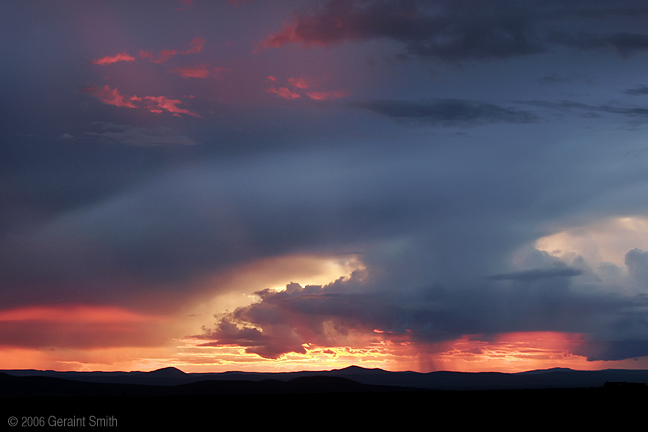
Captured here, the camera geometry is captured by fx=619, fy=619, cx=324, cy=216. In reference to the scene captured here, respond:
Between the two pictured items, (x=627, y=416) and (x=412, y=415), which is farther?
(x=412, y=415)

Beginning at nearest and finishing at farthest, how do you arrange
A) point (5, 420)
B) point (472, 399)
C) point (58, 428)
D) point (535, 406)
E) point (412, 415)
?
point (58, 428), point (5, 420), point (412, 415), point (535, 406), point (472, 399)

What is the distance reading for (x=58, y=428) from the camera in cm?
5131

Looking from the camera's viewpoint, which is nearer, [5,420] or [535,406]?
[5,420]

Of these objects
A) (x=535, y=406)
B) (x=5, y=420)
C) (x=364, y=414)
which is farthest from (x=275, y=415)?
(x=535, y=406)

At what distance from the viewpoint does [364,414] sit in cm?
6488

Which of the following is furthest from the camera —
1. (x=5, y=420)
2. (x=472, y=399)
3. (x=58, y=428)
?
(x=472, y=399)

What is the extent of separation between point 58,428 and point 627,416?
51102mm

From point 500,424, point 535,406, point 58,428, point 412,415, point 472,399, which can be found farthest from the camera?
point 472,399

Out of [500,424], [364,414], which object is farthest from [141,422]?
[500,424]

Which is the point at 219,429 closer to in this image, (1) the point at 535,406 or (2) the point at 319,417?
(2) the point at 319,417

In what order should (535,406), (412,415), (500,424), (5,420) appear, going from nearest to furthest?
(500,424) → (5,420) → (412,415) → (535,406)

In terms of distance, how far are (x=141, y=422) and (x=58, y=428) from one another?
302 inches

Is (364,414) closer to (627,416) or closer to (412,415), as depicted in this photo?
(412,415)

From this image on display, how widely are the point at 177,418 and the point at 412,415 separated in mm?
23624
